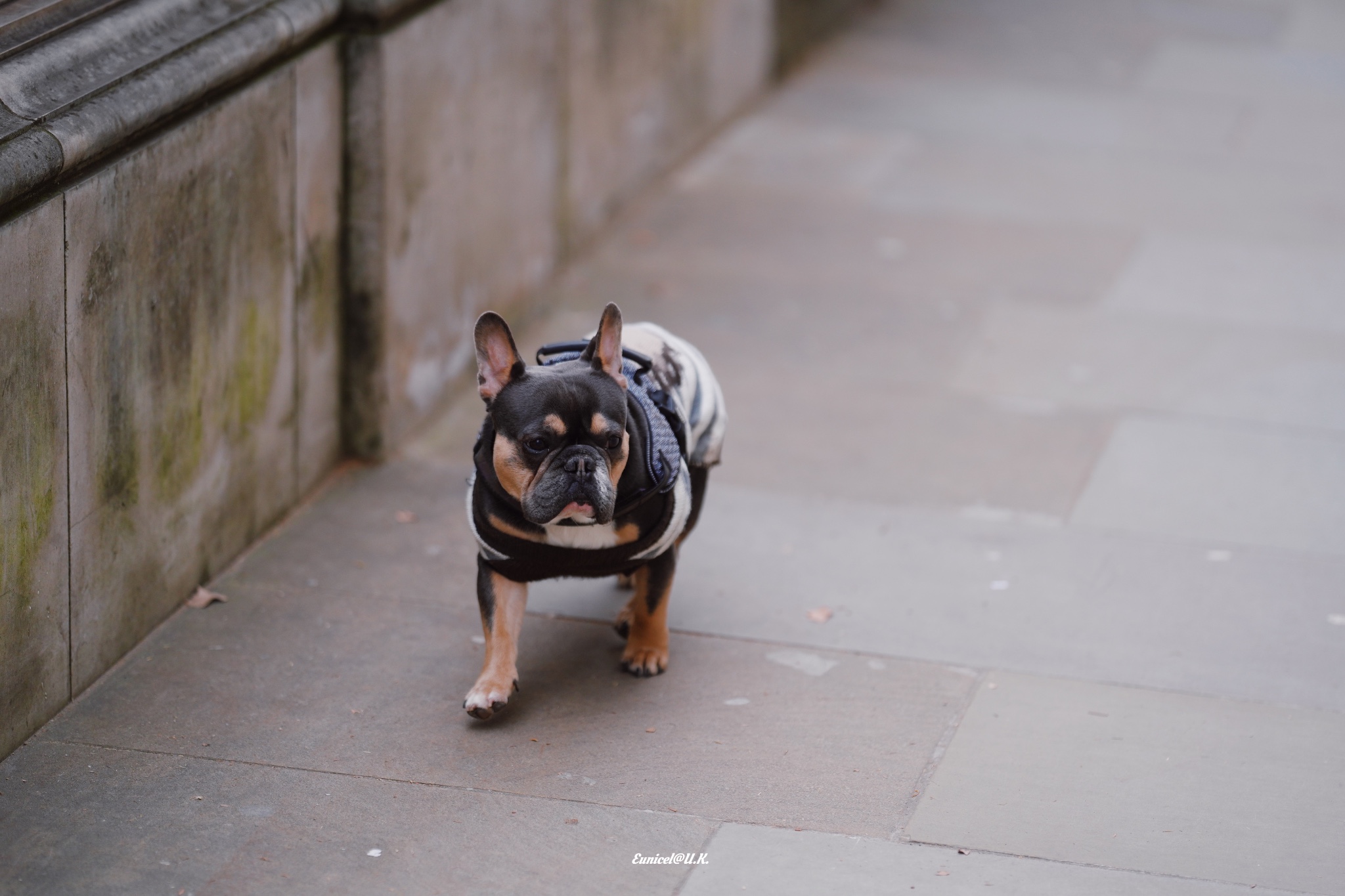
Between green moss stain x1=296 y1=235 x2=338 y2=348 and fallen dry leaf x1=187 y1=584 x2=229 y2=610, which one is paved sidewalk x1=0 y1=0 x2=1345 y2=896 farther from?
green moss stain x1=296 y1=235 x2=338 y2=348

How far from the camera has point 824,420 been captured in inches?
297

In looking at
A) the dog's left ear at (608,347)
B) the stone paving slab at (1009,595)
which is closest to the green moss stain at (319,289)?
the stone paving slab at (1009,595)

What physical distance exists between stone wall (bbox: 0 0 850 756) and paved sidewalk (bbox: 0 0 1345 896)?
0.96 feet

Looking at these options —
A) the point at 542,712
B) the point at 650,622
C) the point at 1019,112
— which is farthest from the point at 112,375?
the point at 1019,112

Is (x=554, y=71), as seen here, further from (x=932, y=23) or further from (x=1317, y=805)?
(x=932, y=23)

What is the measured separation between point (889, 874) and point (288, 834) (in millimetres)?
1612

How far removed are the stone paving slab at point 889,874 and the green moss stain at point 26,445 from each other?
2109mm

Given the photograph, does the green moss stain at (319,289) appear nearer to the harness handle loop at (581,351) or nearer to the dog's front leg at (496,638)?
the harness handle loop at (581,351)

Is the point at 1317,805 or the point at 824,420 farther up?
the point at 1317,805

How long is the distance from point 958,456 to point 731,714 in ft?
7.81

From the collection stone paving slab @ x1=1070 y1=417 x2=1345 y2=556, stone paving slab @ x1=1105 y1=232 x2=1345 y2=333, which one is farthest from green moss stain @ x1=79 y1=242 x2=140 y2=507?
stone paving slab @ x1=1105 y1=232 x2=1345 y2=333

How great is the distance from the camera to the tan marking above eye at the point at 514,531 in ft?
15.9

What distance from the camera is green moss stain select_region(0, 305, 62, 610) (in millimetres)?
4645

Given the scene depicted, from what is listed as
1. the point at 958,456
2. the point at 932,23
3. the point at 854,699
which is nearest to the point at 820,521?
the point at 958,456
